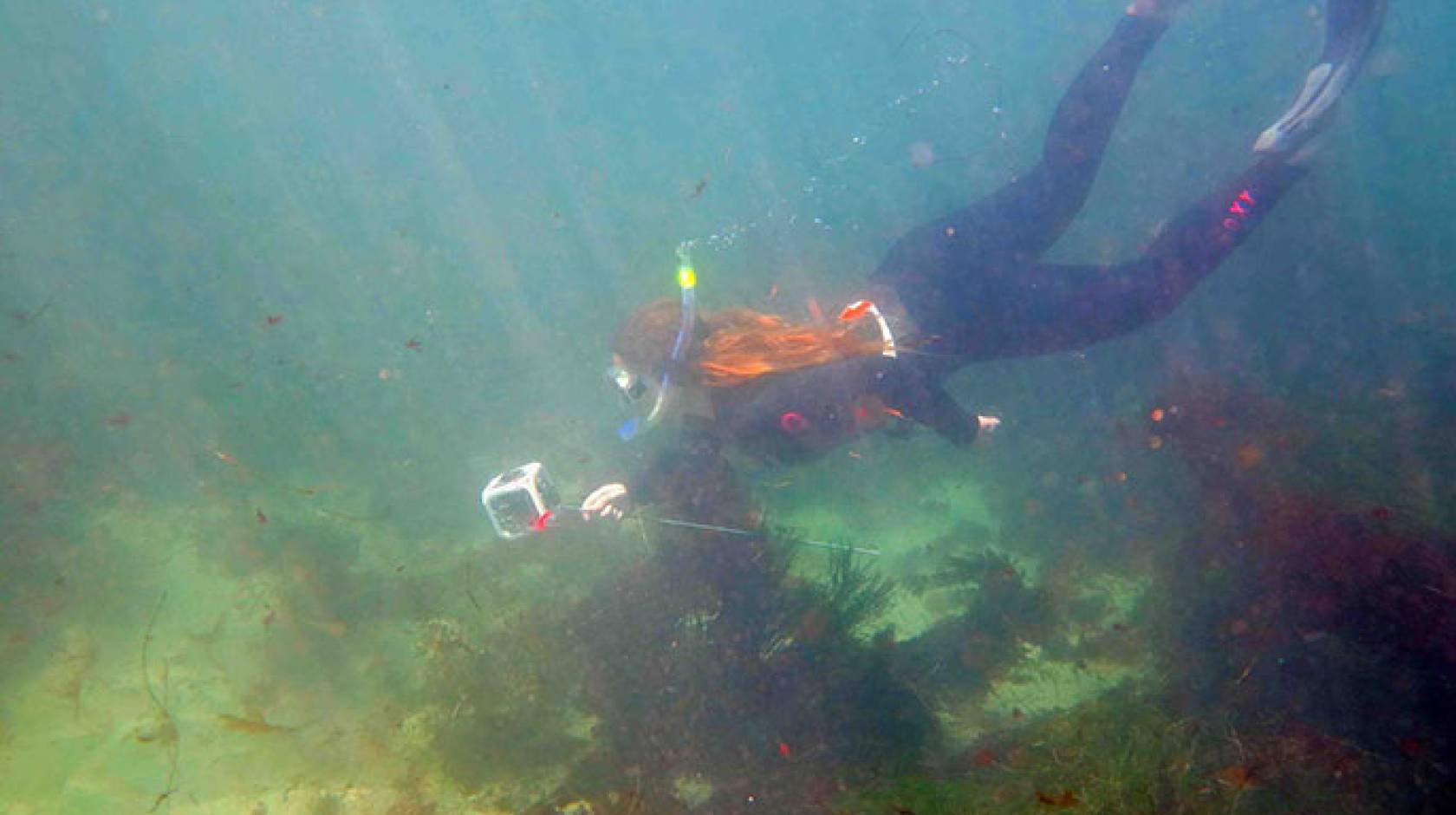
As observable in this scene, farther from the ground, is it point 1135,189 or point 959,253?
point 959,253

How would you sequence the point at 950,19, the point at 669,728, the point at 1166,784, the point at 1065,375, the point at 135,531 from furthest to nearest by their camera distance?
1. the point at 950,19
2. the point at 1065,375
3. the point at 135,531
4. the point at 669,728
5. the point at 1166,784

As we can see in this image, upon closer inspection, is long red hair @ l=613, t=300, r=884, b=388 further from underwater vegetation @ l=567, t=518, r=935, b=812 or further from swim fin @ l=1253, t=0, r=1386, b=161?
swim fin @ l=1253, t=0, r=1386, b=161

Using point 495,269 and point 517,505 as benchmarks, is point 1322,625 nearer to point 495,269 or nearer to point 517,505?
point 517,505

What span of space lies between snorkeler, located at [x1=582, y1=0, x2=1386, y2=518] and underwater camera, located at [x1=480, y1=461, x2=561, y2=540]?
396mm

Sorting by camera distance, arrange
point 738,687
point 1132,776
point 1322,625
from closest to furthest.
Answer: point 1132,776 < point 1322,625 < point 738,687

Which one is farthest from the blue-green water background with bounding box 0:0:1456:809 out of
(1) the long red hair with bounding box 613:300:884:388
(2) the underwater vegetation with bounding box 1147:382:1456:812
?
(1) the long red hair with bounding box 613:300:884:388

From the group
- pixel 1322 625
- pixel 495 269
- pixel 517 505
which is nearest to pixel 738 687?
pixel 517 505

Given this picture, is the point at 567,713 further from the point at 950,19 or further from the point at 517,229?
the point at 950,19

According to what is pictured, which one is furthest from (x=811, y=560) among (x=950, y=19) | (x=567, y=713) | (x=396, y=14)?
(x=950, y=19)

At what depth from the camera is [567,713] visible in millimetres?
6477

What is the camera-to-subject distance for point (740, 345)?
189 inches

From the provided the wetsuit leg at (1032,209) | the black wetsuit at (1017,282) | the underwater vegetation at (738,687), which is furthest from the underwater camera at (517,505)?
the wetsuit leg at (1032,209)

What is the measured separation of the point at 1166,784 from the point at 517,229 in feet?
129

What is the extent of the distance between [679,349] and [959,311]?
2530mm
